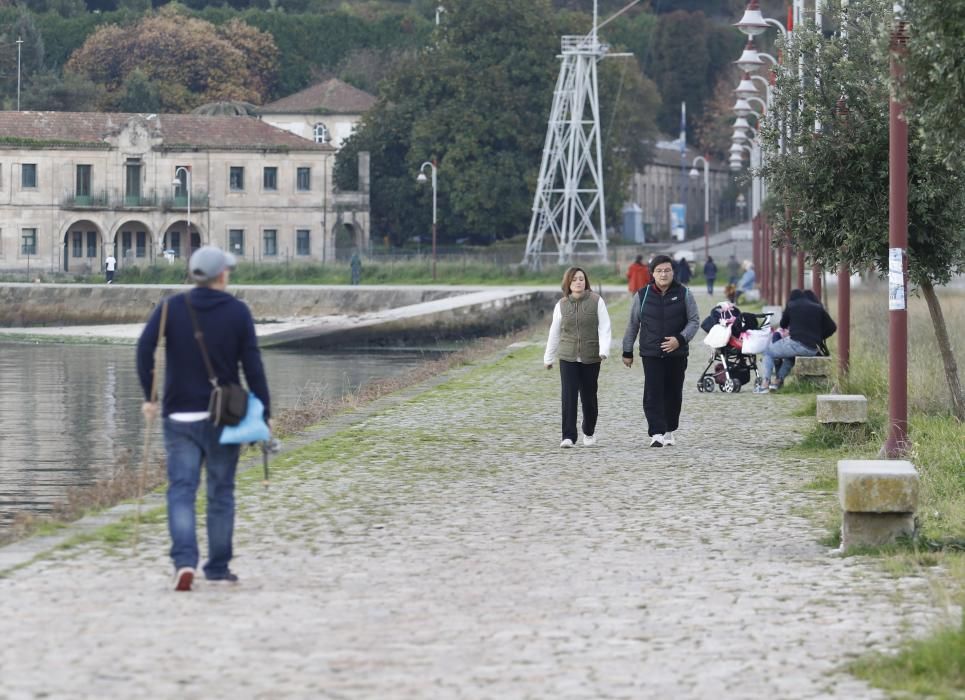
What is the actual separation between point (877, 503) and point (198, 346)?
381cm

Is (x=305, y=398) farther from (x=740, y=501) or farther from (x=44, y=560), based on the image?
(x=44, y=560)

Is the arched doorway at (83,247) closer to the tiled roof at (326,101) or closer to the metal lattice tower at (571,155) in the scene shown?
the metal lattice tower at (571,155)

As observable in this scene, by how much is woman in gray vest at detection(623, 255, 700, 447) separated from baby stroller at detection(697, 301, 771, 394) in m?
6.78

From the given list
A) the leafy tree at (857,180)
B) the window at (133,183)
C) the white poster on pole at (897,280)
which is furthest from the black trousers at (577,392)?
the window at (133,183)

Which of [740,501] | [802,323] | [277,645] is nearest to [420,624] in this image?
[277,645]

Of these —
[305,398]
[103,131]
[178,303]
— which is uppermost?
[103,131]

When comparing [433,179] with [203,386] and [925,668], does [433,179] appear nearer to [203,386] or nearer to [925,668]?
[203,386]

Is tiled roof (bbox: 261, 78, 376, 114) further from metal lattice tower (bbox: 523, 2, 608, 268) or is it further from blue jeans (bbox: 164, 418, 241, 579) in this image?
blue jeans (bbox: 164, 418, 241, 579)

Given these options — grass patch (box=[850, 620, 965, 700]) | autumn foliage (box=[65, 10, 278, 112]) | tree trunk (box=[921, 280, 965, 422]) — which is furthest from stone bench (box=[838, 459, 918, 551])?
autumn foliage (box=[65, 10, 278, 112])

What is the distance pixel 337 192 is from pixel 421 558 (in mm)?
84641

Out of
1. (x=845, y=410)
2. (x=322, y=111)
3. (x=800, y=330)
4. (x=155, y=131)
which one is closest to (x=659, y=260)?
(x=845, y=410)

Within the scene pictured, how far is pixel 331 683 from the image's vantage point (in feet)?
23.5

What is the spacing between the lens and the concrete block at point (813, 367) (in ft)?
74.9

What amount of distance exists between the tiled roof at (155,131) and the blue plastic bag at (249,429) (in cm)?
8228
